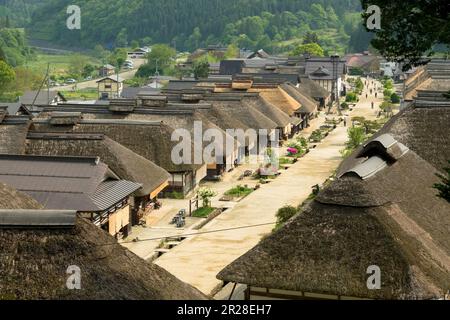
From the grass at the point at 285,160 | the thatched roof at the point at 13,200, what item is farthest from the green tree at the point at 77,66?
the thatched roof at the point at 13,200

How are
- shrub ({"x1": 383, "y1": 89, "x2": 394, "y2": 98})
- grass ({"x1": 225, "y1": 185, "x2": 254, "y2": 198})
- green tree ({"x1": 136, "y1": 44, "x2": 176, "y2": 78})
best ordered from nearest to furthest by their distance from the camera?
grass ({"x1": 225, "y1": 185, "x2": 254, "y2": 198}), shrub ({"x1": 383, "y1": 89, "x2": 394, "y2": 98}), green tree ({"x1": 136, "y1": 44, "x2": 176, "y2": 78})

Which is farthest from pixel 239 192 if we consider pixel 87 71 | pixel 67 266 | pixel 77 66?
pixel 77 66

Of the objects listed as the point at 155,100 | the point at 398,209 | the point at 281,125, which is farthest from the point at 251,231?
the point at 281,125

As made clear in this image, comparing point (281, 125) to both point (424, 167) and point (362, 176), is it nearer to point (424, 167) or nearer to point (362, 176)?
point (424, 167)

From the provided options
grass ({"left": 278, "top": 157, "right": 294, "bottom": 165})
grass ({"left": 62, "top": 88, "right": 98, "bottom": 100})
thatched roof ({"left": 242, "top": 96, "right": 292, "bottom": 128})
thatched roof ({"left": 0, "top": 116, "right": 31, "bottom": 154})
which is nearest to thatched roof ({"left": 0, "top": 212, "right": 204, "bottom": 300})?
thatched roof ({"left": 0, "top": 116, "right": 31, "bottom": 154})

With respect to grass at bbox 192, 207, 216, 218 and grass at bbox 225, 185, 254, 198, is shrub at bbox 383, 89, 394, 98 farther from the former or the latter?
grass at bbox 192, 207, 216, 218

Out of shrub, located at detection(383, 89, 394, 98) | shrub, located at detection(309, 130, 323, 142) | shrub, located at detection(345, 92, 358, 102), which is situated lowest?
shrub, located at detection(309, 130, 323, 142)

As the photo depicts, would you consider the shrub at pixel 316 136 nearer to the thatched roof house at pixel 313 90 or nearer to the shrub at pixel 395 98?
the thatched roof house at pixel 313 90
